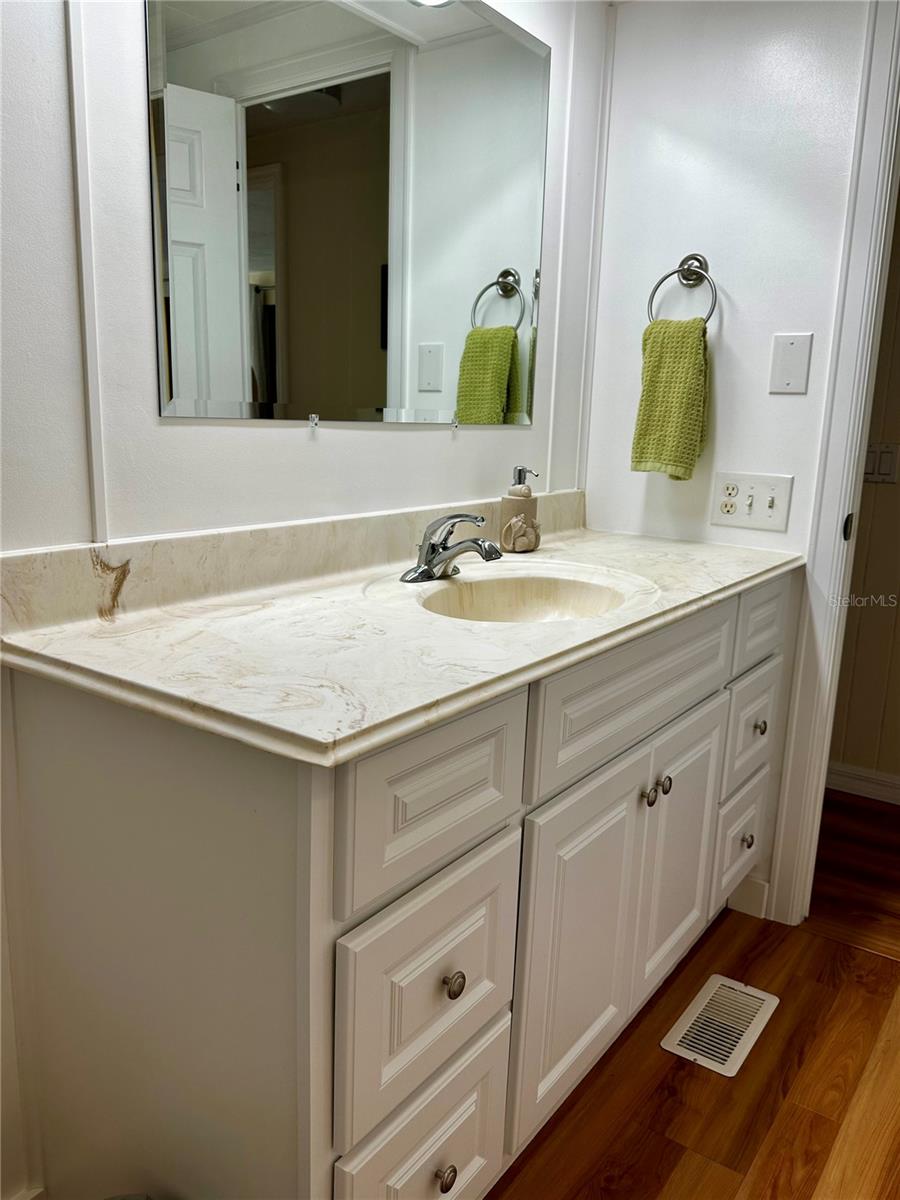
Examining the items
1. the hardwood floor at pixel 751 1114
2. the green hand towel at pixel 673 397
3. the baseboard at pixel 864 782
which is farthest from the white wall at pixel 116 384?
the baseboard at pixel 864 782

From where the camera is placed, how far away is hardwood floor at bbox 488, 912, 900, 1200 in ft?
4.36

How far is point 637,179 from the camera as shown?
1.94 m

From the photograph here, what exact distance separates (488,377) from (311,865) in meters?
1.20

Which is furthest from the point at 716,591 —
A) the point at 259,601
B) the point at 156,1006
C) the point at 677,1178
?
the point at 156,1006

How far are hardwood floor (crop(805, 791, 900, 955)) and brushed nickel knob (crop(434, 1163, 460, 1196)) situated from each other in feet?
4.02

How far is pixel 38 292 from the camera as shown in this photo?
3.35 feet

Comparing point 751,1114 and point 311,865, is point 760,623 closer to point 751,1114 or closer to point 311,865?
point 751,1114

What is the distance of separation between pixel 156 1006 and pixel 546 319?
1468 mm

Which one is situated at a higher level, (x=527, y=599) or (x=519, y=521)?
(x=519, y=521)

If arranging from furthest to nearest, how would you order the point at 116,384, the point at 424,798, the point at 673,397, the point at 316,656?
the point at 673,397 < the point at 116,384 < the point at 316,656 < the point at 424,798

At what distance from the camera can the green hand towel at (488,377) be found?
172 centimetres

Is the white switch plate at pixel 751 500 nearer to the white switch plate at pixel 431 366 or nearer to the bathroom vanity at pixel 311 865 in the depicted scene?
the bathroom vanity at pixel 311 865

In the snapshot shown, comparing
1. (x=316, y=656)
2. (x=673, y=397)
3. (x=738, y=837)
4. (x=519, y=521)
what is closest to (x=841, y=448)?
(x=673, y=397)

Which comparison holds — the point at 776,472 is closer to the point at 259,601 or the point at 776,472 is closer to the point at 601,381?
the point at 601,381
